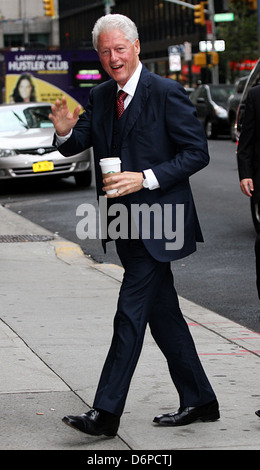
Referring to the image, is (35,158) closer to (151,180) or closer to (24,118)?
(24,118)

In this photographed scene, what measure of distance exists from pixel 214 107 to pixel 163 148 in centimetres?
2637

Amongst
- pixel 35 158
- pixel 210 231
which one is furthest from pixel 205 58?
pixel 210 231

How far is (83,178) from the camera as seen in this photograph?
59.1ft

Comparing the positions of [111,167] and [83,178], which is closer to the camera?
[111,167]

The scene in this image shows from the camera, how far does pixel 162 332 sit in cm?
484

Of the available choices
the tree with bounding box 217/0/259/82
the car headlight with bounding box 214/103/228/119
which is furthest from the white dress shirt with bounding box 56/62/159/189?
the tree with bounding box 217/0/259/82

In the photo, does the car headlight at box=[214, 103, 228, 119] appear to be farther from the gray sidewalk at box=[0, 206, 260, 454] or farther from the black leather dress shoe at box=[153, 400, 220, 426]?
the black leather dress shoe at box=[153, 400, 220, 426]

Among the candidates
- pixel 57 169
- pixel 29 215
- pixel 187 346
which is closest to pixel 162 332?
pixel 187 346

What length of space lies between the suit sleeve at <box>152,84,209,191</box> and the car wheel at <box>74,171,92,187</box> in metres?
13.2

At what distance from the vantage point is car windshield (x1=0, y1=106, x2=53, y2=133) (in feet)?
60.2

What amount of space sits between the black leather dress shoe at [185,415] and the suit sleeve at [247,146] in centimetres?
150

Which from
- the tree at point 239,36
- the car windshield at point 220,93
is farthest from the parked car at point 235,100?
the tree at point 239,36

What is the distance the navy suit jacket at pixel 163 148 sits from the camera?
15.2ft
